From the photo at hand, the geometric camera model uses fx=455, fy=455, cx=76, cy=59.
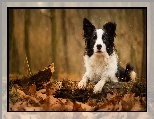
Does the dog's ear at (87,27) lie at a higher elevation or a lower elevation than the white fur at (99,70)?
higher

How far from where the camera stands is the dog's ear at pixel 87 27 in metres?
3.53

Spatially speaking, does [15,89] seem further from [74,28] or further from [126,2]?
[126,2]

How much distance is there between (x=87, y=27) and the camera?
3.54m

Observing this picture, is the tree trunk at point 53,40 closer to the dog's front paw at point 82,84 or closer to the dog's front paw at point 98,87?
the dog's front paw at point 82,84

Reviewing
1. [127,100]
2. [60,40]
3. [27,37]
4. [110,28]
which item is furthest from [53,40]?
[127,100]

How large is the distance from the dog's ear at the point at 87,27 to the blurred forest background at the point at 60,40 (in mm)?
32

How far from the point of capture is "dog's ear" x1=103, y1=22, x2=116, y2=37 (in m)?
3.53

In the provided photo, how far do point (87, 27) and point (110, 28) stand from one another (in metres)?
0.18

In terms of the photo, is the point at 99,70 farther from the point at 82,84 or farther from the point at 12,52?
the point at 12,52

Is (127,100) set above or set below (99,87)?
below

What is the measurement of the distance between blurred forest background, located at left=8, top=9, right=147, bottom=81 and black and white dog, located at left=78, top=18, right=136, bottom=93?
0.04 m

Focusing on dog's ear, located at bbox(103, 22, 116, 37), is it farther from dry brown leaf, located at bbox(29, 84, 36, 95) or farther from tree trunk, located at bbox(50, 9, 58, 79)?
dry brown leaf, located at bbox(29, 84, 36, 95)

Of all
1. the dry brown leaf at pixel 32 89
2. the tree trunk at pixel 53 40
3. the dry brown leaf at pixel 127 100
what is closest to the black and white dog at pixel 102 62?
the dry brown leaf at pixel 127 100

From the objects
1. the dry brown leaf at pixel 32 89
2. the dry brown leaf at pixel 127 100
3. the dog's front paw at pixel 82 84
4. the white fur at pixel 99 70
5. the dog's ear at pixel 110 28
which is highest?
the dog's ear at pixel 110 28
